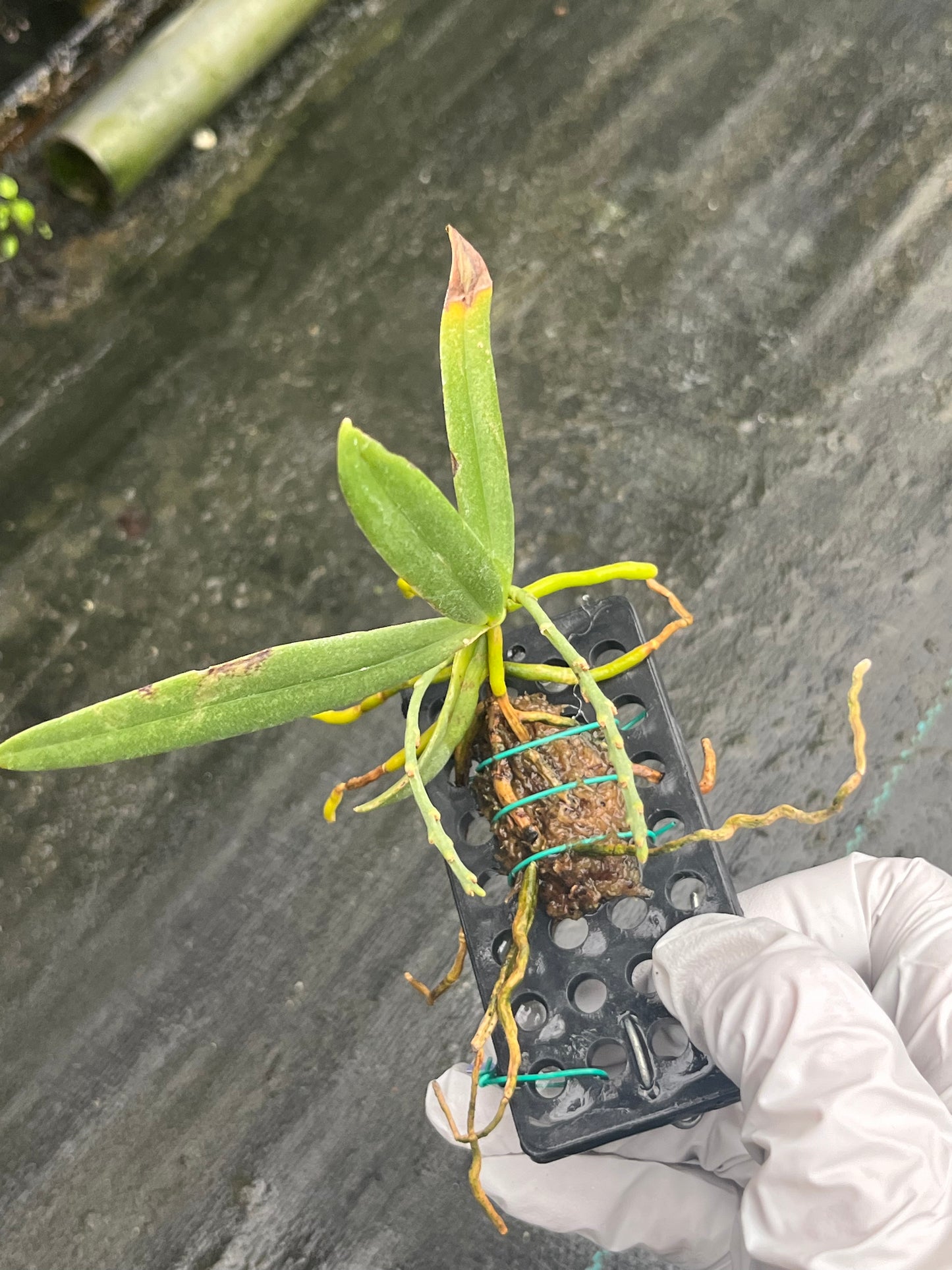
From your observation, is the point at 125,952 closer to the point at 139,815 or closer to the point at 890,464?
the point at 139,815

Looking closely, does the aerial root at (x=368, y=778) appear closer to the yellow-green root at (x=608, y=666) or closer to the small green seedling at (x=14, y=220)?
the yellow-green root at (x=608, y=666)

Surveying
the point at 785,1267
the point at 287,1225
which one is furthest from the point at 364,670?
the point at 287,1225

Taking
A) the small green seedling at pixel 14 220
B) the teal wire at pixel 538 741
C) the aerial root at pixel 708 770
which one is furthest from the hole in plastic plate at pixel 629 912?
the small green seedling at pixel 14 220

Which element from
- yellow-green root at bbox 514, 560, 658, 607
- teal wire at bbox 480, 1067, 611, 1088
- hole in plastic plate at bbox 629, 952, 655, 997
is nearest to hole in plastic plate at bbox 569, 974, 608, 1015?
hole in plastic plate at bbox 629, 952, 655, 997

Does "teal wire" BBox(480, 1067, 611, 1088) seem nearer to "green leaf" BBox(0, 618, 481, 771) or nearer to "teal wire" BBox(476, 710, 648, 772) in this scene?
"teal wire" BBox(476, 710, 648, 772)

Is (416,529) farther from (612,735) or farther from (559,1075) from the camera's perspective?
(559,1075)
